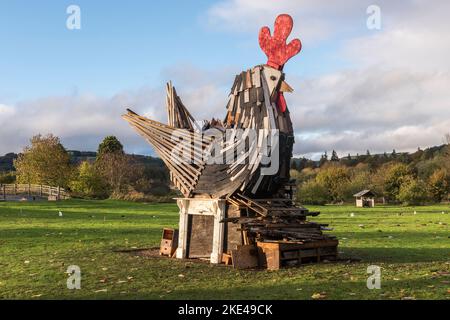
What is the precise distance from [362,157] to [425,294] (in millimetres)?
130832

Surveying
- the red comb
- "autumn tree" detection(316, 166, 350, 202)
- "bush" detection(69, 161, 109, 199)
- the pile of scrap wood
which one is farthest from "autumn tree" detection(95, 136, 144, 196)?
the red comb

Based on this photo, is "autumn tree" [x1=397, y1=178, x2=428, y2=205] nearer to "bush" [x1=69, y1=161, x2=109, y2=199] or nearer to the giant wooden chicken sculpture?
"bush" [x1=69, y1=161, x2=109, y2=199]

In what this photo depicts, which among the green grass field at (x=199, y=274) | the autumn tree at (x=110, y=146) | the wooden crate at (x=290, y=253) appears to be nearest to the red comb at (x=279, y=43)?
the wooden crate at (x=290, y=253)

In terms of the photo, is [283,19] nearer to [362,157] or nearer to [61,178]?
[61,178]

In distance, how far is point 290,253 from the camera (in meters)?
13.5

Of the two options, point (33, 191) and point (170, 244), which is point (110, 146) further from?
point (170, 244)

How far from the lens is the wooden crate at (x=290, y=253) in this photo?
521 inches

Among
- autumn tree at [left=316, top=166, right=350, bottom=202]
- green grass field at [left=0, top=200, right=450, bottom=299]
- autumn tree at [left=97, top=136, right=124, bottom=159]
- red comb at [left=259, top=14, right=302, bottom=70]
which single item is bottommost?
green grass field at [left=0, top=200, right=450, bottom=299]

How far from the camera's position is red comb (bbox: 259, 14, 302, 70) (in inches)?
568

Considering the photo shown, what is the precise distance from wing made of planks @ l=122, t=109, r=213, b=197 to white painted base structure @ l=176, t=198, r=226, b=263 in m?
0.42

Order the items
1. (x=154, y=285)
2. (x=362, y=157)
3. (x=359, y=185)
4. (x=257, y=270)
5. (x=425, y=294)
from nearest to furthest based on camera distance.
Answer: (x=425, y=294)
(x=154, y=285)
(x=257, y=270)
(x=359, y=185)
(x=362, y=157)

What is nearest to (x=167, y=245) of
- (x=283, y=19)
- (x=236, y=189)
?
(x=236, y=189)

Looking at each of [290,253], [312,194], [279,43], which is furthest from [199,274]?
[312,194]

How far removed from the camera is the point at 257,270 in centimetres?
1312
